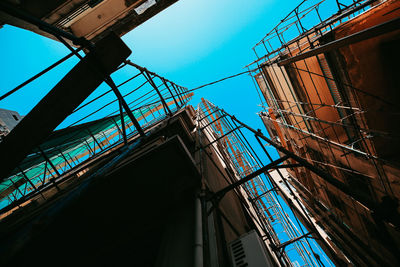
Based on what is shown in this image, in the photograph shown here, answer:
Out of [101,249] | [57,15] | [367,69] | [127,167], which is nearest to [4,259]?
[127,167]

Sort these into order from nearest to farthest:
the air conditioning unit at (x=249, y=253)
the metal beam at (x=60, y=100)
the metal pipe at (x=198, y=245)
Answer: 1. the metal pipe at (x=198, y=245)
2. the air conditioning unit at (x=249, y=253)
3. the metal beam at (x=60, y=100)

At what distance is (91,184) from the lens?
2377mm

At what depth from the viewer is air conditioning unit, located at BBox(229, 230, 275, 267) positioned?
206 cm

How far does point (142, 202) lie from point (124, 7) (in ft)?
17.7

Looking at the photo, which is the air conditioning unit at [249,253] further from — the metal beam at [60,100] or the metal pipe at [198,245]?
the metal beam at [60,100]

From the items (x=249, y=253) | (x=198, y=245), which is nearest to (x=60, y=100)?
(x=198, y=245)

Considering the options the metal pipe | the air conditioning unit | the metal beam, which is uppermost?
the metal beam

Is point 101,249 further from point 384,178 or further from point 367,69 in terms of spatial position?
point 367,69

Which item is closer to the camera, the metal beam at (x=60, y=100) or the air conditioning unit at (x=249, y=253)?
the air conditioning unit at (x=249, y=253)

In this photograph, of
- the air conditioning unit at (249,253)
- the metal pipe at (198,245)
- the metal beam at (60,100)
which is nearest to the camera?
the metal pipe at (198,245)

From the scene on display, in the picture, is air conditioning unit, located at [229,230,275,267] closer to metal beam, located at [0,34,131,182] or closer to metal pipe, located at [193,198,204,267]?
metal pipe, located at [193,198,204,267]

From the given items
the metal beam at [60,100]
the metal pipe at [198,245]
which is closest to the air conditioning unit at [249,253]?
the metal pipe at [198,245]

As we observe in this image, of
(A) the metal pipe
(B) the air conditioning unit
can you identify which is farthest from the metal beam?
(B) the air conditioning unit

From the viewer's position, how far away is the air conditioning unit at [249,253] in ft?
6.75
